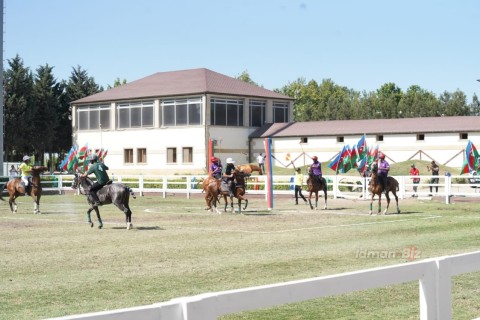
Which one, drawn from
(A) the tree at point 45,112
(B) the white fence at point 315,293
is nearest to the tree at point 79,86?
(A) the tree at point 45,112

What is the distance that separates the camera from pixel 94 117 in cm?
7800

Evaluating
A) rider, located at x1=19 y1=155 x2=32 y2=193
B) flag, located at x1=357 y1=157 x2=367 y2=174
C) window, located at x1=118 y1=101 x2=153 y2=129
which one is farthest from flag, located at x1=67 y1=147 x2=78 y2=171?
rider, located at x1=19 y1=155 x2=32 y2=193

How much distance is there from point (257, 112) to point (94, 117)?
621 inches

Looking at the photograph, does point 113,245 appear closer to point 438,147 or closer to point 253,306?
point 253,306

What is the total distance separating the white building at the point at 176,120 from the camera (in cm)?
7075

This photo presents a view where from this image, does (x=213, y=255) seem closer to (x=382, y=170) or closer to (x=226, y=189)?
(x=226, y=189)

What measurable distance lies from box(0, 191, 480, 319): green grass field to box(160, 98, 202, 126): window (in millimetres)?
39247

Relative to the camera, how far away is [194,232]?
22500 mm

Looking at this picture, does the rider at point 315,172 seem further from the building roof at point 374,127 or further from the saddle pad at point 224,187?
the building roof at point 374,127

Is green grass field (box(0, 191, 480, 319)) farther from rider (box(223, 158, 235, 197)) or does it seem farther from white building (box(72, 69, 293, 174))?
white building (box(72, 69, 293, 174))

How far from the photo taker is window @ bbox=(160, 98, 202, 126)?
70812 millimetres

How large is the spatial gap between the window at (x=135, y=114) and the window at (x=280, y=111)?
12.2 metres

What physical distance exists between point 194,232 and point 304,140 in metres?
49.4

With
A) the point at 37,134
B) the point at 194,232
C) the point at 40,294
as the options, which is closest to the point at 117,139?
the point at 37,134
